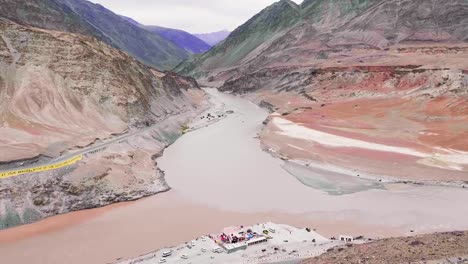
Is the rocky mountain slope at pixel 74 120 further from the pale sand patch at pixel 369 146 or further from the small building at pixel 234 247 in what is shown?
the pale sand patch at pixel 369 146

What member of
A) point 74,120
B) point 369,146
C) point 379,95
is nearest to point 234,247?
point 369,146

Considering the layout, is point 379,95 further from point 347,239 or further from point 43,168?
point 43,168

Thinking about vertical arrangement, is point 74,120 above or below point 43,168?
above

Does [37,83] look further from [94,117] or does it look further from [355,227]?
[355,227]

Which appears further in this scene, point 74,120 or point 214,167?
point 74,120

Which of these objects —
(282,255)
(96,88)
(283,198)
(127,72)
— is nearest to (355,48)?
(127,72)

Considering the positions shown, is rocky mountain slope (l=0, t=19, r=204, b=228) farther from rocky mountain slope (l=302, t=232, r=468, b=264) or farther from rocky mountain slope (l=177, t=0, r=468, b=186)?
rocky mountain slope (l=302, t=232, r=468, b=264)
